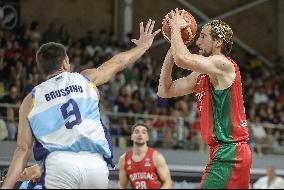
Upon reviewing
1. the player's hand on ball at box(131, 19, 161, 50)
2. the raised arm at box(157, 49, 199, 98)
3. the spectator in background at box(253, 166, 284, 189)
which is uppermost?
the player's hand on ball at box(131, 19, 161, 50)

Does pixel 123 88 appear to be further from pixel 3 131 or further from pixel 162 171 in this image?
pixel 162 171

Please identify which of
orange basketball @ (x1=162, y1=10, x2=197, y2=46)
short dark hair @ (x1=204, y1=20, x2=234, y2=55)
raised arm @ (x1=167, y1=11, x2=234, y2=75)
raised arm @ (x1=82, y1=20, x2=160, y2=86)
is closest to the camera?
raised arm @ (x1=82, y1=20, x2=160, y2=86)

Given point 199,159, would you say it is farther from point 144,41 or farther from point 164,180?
point 144,41

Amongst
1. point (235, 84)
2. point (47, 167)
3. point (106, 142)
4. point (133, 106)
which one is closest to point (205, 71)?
point (235, 84)

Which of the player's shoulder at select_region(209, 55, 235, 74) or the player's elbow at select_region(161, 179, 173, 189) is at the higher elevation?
the player's shoulder at select_region(209, 55, 235, 74)

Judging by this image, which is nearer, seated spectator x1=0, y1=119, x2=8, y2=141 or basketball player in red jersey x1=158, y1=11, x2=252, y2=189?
basketball player in red jersey x1=158, y1=11, x2=252, y2=189

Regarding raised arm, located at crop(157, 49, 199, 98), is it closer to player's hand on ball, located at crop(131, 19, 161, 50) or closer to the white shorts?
player's hand on ball, located at crop(131, 19, 161, 50)

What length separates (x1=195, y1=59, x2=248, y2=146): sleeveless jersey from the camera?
507 centimetres

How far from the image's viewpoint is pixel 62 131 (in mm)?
4273

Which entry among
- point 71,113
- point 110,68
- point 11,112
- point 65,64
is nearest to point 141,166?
point 110,68

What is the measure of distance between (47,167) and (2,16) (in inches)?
583

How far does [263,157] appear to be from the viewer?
15047 mm

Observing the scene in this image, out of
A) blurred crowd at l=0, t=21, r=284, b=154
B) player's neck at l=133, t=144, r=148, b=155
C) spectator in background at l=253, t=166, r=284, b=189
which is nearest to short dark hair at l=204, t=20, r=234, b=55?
spectator in background at l=253, t=166, r=284, b=189

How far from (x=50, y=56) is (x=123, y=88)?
11.3 meters
